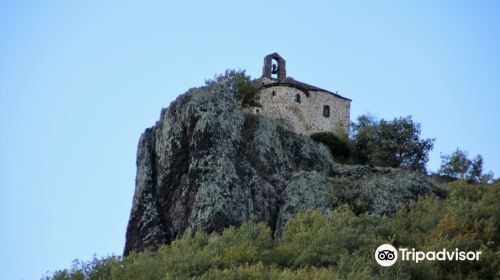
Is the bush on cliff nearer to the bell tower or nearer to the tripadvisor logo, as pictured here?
the tripadvisor logo

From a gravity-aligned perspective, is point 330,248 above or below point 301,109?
below

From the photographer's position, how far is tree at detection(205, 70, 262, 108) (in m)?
56.9

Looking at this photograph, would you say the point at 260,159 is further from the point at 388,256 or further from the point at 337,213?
the point at 388,256

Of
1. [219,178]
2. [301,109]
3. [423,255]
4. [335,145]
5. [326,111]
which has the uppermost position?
[326,111]

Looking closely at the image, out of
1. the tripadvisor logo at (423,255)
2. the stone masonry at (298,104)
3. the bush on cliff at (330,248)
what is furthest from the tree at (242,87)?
the tripadvisor logo at (423,255)

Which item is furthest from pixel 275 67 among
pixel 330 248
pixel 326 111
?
pixel 330 248

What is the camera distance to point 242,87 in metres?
57.2

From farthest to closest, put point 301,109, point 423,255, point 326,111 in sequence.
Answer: point 326,111
point 301,109
point 423,255

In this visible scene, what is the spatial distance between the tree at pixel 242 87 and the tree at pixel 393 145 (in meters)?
7.90

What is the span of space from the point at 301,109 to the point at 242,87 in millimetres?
7990

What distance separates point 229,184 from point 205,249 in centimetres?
738

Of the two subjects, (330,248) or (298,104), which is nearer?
(330,248)

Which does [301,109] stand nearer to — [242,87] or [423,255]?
[242,87]

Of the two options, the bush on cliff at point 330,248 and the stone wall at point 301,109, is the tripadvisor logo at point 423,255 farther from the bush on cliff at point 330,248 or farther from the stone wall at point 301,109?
the stone wall at point 301,109
